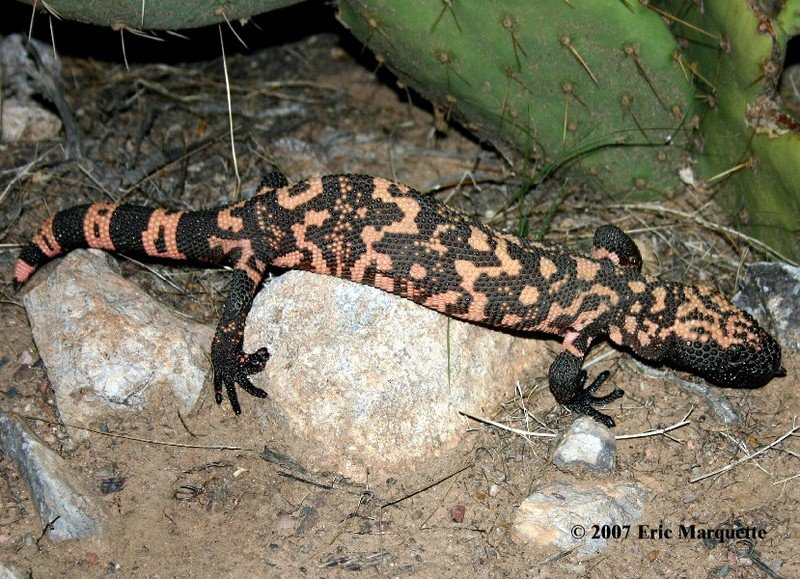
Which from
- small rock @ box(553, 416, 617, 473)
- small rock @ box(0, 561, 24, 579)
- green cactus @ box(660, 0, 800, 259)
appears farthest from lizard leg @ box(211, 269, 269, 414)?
green cactus @ box(660, 0, 800, 259)

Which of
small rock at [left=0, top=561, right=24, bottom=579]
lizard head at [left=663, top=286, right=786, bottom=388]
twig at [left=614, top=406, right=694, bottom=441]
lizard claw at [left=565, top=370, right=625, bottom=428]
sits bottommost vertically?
small rock at [left=0, top=561, right=24, bottom=579]

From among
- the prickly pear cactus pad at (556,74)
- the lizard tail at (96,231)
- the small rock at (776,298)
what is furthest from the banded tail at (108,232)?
the small rock at (776,298)

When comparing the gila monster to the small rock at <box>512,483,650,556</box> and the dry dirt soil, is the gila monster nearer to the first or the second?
the dry dirt soil

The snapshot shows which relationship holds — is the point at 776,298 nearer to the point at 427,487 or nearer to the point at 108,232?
the point at 427,487

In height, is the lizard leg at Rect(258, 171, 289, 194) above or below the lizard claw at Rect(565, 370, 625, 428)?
above

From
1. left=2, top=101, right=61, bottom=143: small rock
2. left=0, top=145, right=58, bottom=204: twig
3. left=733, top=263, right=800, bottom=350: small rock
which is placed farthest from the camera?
left=2, top=101, right=61, bottom=143: small rock

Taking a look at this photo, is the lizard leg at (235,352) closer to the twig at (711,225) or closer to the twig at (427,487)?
the twig at (427,487)
